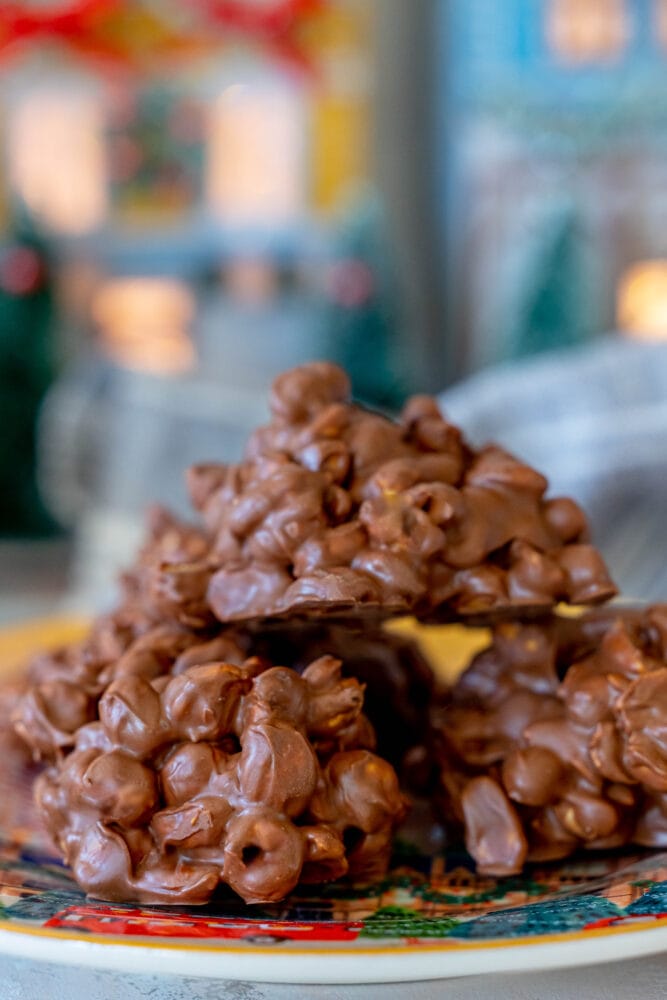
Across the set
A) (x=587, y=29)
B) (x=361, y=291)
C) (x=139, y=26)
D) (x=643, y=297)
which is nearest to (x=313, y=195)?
(x=361, y=291)

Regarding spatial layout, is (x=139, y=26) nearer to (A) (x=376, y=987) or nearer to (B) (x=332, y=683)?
(B) (x=332, y=683)

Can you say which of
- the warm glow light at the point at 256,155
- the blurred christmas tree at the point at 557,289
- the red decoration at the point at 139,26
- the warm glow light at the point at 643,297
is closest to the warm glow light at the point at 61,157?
the red decoration at the point at 139,26

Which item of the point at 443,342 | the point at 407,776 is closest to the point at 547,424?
the point at 407,776

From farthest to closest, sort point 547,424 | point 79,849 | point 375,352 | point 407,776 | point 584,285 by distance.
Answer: point 584,285
point 375,352
point 547,424
point 407,776
point 79,849

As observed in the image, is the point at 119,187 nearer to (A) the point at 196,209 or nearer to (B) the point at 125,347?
(A) the point at 196,209

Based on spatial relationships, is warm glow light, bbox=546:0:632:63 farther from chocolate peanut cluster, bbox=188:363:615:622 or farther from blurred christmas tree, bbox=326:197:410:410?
chocolate peanut cluster, bbox=188:363:615:622

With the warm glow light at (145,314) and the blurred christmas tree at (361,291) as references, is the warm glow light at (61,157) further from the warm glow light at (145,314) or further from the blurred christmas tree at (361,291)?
the blurred christmas tree at (361,291)
